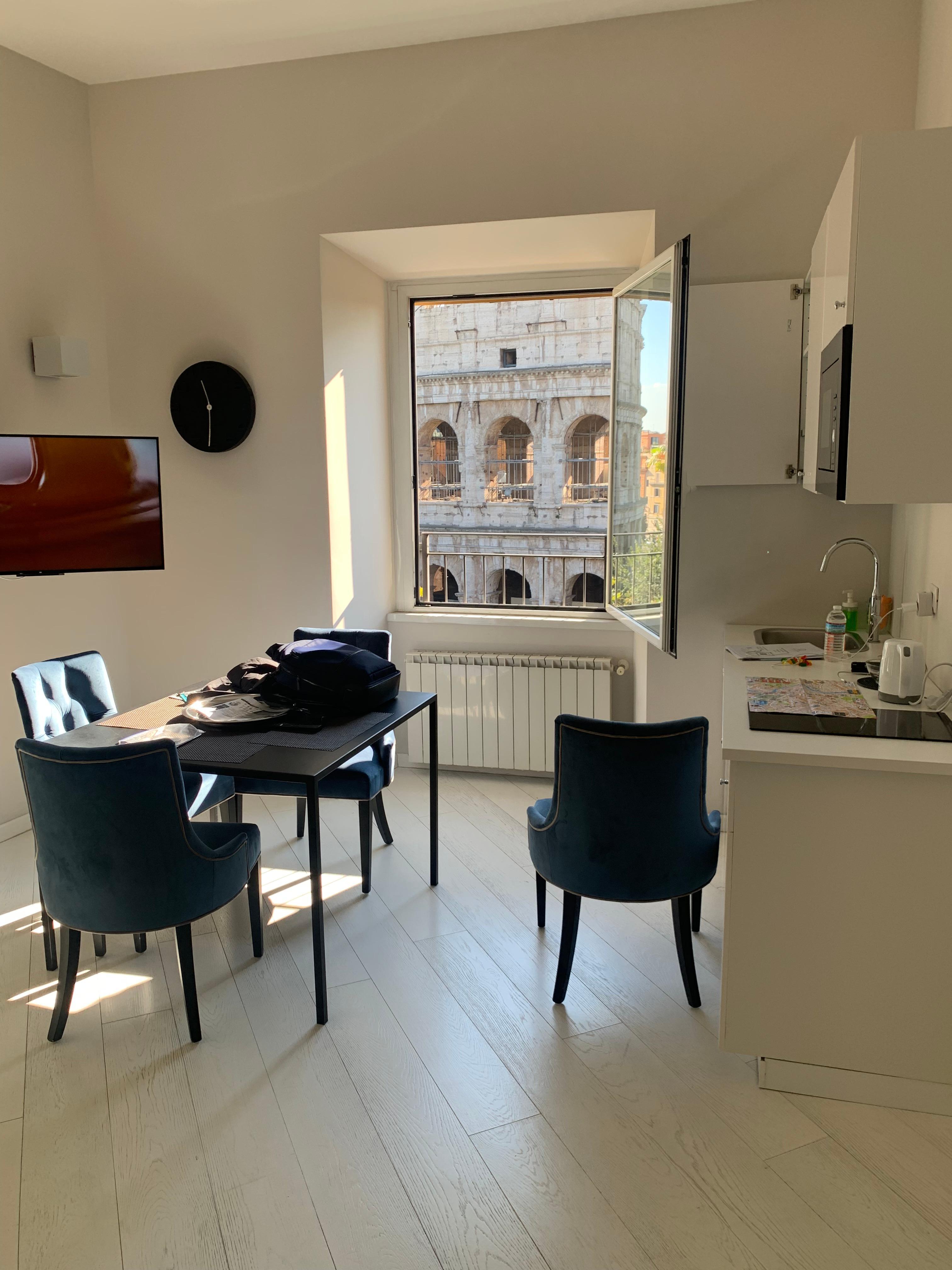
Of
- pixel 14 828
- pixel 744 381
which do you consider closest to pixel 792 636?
pixel 744 381

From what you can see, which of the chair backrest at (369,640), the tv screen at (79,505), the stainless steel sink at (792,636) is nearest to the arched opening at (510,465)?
the chair backrest at (369,640)

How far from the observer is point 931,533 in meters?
2.75

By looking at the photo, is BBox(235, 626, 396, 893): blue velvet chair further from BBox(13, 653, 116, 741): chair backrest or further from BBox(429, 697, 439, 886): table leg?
BBox(13, 653, 116, 741): chair backrest

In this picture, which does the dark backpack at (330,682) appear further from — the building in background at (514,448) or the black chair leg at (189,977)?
the building in background at (514,448)

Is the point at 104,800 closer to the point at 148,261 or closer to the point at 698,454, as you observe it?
the point at 698,454

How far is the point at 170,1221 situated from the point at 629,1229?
0.92m

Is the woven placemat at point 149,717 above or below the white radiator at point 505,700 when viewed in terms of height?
above

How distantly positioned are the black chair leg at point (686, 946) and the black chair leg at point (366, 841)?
1166mm

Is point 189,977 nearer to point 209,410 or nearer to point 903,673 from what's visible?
point 903,673

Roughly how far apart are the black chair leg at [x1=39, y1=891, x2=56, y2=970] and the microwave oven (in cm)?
248

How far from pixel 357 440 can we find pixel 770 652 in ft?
7.37

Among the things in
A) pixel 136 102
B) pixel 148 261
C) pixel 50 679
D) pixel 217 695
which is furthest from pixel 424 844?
pixel 136 102

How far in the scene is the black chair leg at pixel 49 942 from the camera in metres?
2.70

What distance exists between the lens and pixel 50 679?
299 cm
